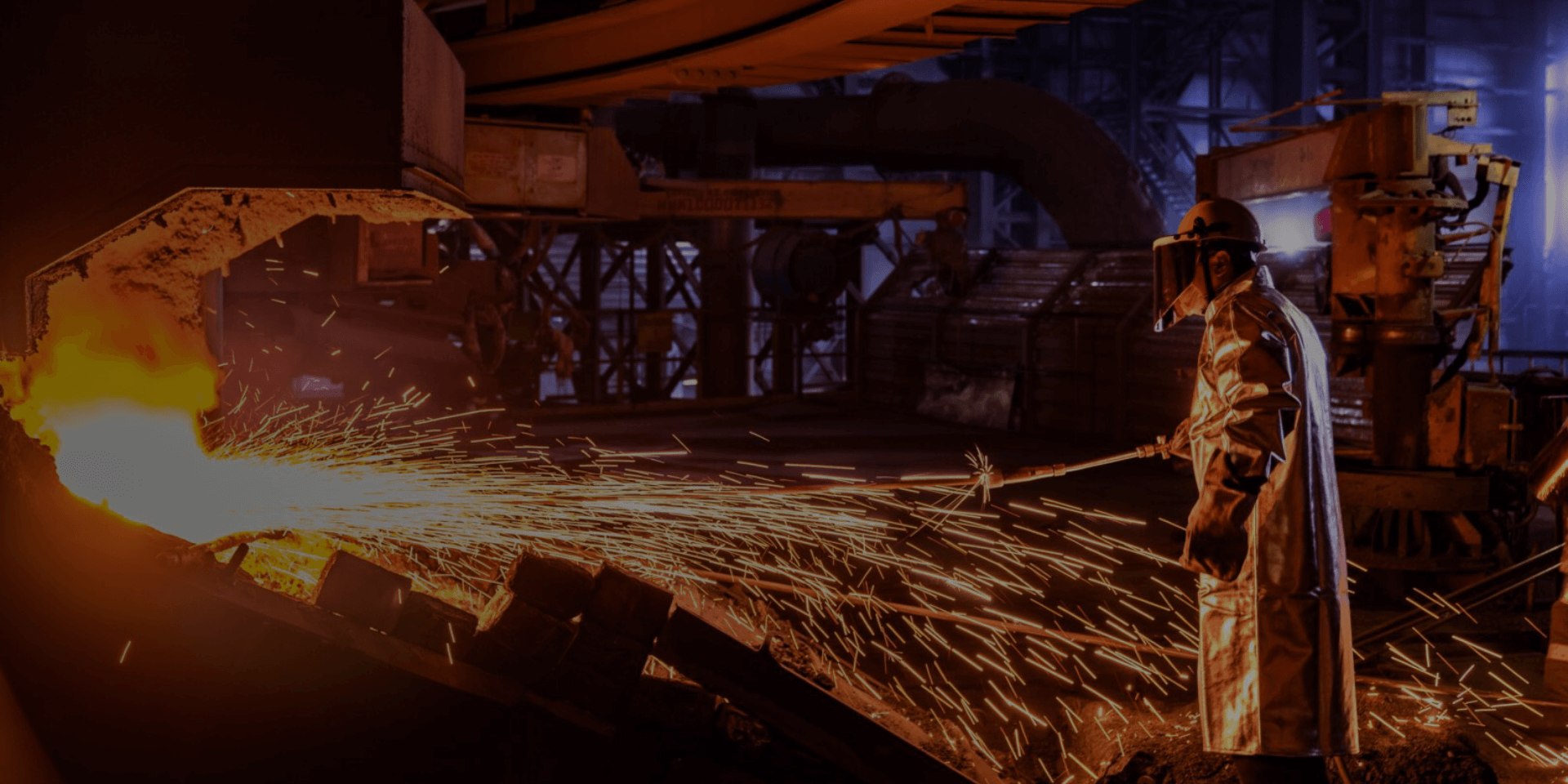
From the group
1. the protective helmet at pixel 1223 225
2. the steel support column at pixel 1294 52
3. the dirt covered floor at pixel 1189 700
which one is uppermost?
the steel support column at pixel 1294 52

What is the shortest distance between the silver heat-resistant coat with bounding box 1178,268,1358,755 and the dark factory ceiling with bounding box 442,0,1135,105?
1.19 m

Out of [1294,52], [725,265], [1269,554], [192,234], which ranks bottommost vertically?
[1269,554]

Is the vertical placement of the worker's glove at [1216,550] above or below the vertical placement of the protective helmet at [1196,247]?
below

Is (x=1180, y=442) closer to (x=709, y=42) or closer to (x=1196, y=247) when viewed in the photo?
(x=1196, y=247)

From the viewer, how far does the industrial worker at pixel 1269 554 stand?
2779 mm

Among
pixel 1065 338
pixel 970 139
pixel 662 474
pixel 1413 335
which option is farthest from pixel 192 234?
pixel 970 139

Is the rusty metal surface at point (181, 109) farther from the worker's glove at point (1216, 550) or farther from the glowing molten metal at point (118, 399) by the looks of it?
the worker's glove at point (1216, 550)

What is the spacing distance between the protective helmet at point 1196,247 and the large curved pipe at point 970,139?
9.55m

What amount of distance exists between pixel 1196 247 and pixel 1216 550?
810 mm

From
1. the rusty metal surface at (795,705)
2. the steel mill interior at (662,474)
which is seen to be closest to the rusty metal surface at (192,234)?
the steel mill interior at (662,474)

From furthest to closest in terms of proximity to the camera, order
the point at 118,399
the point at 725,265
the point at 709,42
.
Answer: the point at 725,265 → the point at 709,42 → the point at 118,399

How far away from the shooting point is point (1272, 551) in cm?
287

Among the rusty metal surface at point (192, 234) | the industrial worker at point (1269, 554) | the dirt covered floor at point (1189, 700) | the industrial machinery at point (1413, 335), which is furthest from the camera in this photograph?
the industrial machinery at point (1413, 335)

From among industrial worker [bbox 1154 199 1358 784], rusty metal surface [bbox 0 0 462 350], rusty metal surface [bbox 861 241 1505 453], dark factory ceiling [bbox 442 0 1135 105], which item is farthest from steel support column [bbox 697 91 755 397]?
rusty metal surface [bbox 0 0 462 350]
